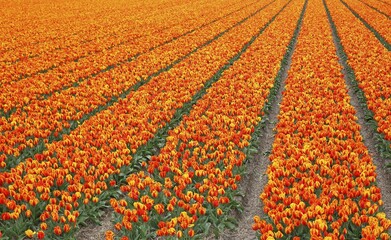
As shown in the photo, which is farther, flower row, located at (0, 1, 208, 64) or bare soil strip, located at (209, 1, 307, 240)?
flower row, located at (0, 1, 208, 64)

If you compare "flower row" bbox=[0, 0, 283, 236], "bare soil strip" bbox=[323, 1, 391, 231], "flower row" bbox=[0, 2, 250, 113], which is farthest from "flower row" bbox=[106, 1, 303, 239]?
"flower row" bbox=[0, 2, 250, 113]

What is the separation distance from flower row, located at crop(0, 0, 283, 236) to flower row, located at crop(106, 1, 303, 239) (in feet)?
1.72

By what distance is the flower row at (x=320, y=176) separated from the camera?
18.1 feet

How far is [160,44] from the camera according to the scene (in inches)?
818

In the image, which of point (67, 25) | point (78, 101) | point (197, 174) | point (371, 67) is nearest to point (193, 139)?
point (197, 174)

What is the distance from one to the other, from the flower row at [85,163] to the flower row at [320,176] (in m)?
2.78

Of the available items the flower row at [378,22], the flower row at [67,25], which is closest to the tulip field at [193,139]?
the flower row at [67,25]

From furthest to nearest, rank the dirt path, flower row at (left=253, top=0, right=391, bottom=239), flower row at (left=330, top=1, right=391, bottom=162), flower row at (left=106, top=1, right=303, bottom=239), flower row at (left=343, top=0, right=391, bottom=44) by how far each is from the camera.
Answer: flower row at (left=343, top=0, right=391, bottom=44), flower row at (left=330, top=1, right=391, bottom=162), the dirt path, flower row at (left=106, top=1, right=303, bottom=239), flower row at (left=253, top=0, right=391, bottom=239)

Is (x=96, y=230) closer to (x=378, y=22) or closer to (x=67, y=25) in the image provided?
(x=67, y=25)

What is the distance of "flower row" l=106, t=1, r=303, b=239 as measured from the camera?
19.4ft

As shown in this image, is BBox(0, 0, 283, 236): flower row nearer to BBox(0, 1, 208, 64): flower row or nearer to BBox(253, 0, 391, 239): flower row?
BBox(253, 0, 391, 239): flower row

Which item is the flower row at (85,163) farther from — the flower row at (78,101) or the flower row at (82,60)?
the flower row at (82,60)

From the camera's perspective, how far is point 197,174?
23.4 feet

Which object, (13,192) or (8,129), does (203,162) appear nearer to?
(13,192)
